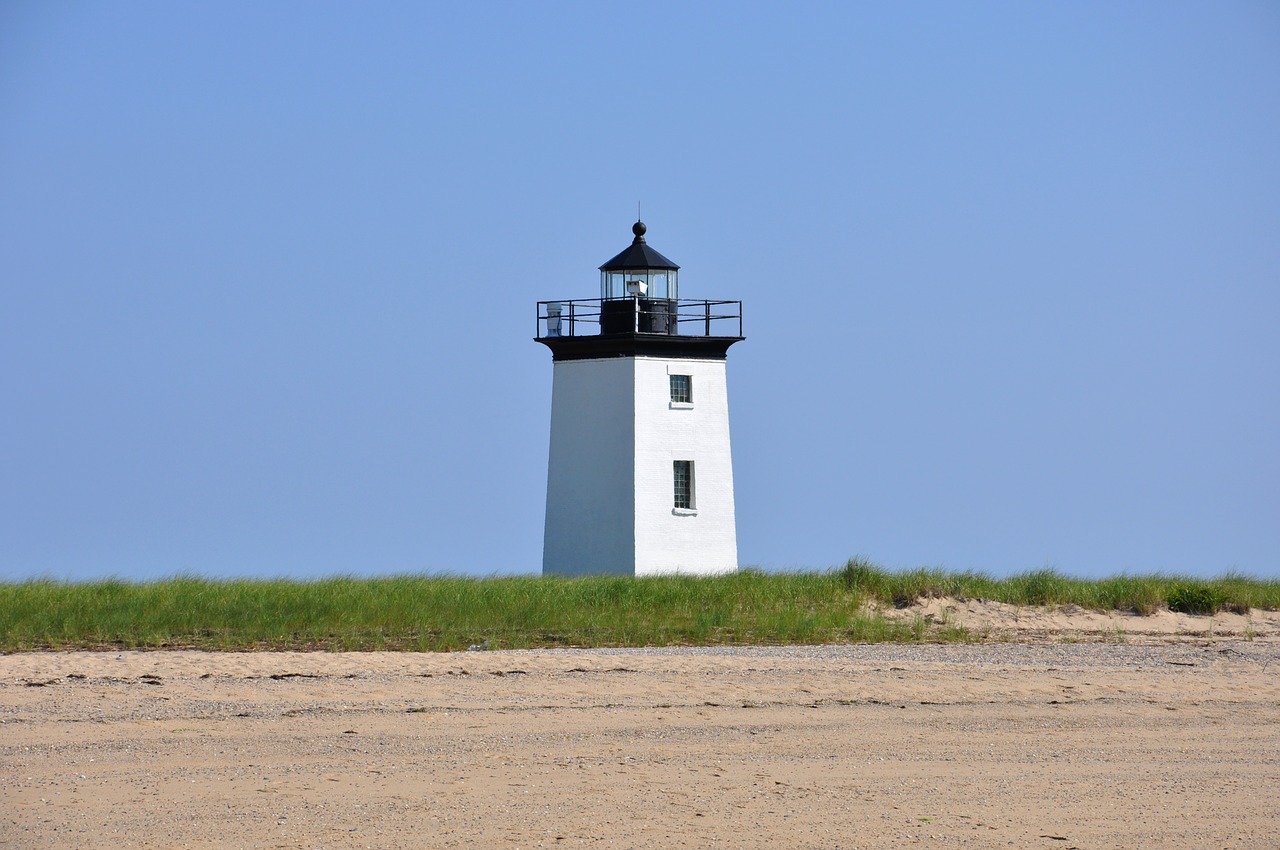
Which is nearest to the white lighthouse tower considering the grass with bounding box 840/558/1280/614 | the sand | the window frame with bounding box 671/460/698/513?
the window frame with bounding box 671/460/698/513

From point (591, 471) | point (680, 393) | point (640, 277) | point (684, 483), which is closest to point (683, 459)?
point (684, 483)

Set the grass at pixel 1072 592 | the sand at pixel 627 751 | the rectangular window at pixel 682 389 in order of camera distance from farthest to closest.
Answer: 1. the rectangular window at pixel 682 389
2. the grass at pixel 1072 592
3. the sand at pixel 627 751

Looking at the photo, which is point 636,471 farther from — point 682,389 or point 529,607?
point 529,607

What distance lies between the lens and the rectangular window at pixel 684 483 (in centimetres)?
2530

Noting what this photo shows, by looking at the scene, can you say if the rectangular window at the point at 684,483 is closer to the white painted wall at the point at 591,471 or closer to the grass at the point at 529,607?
the white painted wall at the point at 591,471

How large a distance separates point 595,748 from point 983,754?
295 centimetres

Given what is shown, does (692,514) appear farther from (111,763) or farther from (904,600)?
(111,763)

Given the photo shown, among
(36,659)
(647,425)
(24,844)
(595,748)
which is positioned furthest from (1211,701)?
(647,425)

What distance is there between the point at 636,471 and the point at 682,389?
1.81 metres

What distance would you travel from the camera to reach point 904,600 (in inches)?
780

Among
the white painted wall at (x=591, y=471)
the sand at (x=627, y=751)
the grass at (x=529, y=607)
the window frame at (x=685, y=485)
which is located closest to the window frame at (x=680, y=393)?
the white painted wall at (x=591, y=471)

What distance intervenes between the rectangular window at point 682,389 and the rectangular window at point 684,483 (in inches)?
42.1

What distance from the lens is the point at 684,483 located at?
25375 mm

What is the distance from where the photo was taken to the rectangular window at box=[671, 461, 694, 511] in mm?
25297
